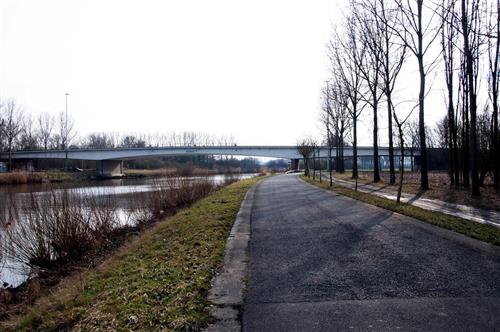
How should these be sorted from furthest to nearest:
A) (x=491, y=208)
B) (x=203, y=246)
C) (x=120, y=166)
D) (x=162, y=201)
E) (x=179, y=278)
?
1. (x=120, y=166)
2. (x=162, y=201)
3. (x=491, y=208)
4. (x=203, y=246)
5. (x=179, y=278)

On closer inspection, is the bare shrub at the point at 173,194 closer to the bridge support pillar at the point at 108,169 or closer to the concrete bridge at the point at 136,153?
the concrete bridge at the point at 136,153

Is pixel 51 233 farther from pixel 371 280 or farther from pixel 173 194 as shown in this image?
pixel 173 194

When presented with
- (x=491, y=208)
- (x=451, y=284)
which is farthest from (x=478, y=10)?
(x=451, y=284)

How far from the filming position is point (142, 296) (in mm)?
4797

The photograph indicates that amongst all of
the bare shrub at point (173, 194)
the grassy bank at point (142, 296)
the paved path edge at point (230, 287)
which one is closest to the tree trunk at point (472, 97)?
the paved path edge at point (230, 287)

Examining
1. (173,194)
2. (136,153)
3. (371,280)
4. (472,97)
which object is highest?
(472,97)

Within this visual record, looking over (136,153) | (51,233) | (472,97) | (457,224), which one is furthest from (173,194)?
(136,153)

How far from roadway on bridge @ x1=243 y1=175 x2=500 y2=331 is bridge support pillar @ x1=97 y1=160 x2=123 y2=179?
7158 cm

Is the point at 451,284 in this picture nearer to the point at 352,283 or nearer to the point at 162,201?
the point at 352,283

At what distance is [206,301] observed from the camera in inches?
176

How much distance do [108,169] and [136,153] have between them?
8.42 metres

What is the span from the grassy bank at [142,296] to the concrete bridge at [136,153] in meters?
66.2

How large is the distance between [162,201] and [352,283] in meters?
15.2

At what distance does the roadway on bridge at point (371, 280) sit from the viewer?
3883 millimetres
